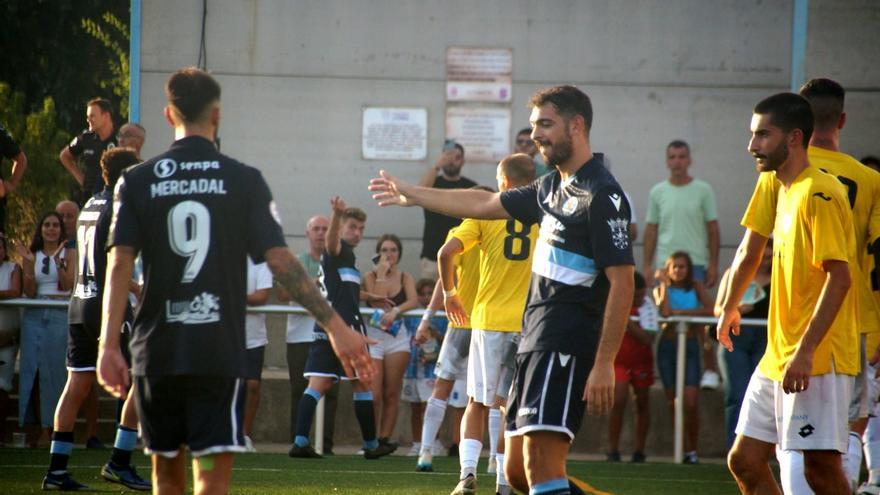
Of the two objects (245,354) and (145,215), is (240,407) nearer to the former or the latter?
(245,354)

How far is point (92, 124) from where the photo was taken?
13.0 metres

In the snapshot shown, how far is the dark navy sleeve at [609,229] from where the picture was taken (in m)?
5.74

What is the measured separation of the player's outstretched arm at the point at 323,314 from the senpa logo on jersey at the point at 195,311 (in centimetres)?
30

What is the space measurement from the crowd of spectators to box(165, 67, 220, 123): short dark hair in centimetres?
670

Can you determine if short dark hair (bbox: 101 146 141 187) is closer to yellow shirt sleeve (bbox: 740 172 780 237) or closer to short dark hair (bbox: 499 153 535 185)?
short dark hair (bbox: 499 153 535 185)

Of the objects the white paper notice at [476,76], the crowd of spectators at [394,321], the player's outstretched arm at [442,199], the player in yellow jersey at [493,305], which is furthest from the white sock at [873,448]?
the white paper notice at [476,76]

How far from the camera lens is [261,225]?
5.19m

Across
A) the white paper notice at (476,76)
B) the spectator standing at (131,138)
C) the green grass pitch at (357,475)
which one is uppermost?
the white paper notice at (476,76)

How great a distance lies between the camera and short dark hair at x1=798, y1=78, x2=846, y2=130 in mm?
6691

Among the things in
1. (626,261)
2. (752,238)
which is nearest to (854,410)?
(752,238)

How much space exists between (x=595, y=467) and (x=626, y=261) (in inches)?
249

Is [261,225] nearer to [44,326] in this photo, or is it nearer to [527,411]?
[527,411]

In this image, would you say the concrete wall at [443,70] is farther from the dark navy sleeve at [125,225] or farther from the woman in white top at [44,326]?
the dark navy sleeve at [125,225]

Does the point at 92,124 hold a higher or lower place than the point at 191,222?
higher
